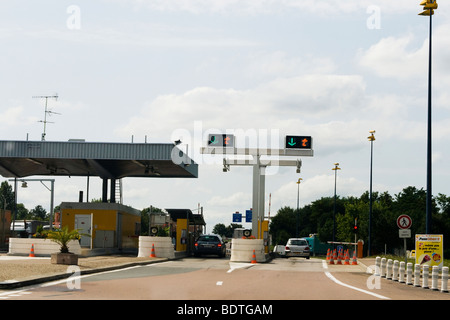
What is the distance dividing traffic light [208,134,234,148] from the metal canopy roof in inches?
163

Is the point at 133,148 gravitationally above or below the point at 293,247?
above

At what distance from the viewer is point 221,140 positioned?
3869 cm

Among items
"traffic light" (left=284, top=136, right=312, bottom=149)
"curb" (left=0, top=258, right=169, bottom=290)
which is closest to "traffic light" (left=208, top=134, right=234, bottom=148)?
"traffic light" (left=284, top=136, right=312, bottom=149)

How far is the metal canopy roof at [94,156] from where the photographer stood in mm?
41938

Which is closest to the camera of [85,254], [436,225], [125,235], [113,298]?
[113,298]

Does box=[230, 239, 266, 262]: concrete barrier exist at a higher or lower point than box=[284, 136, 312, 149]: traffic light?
lower

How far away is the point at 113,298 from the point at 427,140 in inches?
692

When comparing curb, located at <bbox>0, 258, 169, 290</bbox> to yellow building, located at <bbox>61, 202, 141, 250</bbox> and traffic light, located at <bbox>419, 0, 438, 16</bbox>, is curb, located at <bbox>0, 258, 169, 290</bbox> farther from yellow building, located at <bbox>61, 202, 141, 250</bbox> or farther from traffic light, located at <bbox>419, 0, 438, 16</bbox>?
yellow building, located at <bbox>61, 202, 141, 250</bbox>

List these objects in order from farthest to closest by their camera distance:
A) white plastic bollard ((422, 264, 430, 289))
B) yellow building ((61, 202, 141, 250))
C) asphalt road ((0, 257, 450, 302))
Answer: yellow building ((61, 202, 141, 250)) < white plastic bollard ((422, 264, 430, 289)) < asphalt road ((0, 257, 450, 302))

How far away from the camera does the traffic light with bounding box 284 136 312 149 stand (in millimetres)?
38438

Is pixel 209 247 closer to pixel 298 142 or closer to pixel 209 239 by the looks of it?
pixel 209 239

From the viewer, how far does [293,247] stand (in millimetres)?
50656
